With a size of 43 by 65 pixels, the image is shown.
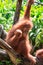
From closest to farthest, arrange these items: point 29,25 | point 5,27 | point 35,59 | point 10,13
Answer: point 35,59
point 29,25
point 5,27
point 10,13

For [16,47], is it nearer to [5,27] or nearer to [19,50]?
[19,50]

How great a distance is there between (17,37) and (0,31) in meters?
0.99

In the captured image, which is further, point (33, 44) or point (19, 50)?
point (33, 44)

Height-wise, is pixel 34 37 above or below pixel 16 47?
above

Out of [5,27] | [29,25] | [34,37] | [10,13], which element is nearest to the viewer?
[29,25]

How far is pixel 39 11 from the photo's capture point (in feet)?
13.9

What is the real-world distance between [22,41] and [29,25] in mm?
193

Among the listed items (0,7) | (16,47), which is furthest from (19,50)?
(0,7)

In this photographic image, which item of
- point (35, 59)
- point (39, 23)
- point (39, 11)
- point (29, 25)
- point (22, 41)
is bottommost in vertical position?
point (35, 59)

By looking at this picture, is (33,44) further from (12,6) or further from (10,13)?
(12,6)

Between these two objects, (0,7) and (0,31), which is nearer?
(0,31)

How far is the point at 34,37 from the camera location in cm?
367

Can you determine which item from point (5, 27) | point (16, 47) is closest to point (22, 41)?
point (16, 47)

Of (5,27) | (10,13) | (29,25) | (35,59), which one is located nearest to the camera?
(35,59)
